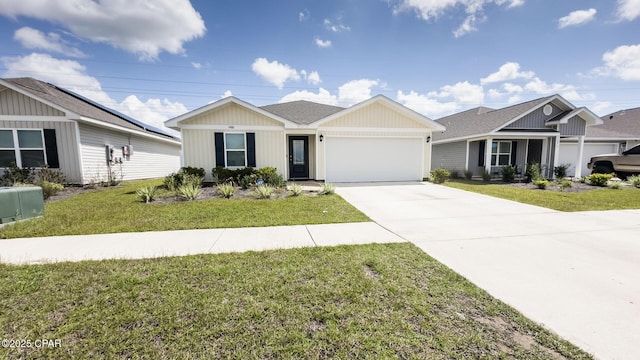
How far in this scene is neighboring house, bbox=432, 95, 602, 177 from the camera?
13.8 metres

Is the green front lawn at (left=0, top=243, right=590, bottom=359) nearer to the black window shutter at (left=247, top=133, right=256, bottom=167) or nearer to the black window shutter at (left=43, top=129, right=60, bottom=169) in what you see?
the black window shutter at (left=247, top=133, right=256, bottom=167)

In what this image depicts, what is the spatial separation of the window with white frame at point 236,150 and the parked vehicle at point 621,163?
19.5m

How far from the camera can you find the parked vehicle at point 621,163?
488 inches

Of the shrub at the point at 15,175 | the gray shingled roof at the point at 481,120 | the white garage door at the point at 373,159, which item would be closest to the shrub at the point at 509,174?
the gray shingled roof at the point at 481,120

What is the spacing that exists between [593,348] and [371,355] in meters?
1.72

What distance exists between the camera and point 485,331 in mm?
2062

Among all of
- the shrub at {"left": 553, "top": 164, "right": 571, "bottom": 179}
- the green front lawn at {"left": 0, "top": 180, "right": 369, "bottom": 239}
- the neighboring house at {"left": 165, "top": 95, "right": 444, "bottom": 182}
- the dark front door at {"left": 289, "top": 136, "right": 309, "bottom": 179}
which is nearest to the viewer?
the green front lawn at {"left": 0, "top": 180, "right": 369, "bottom": 239}

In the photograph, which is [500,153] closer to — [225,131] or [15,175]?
[225,131]

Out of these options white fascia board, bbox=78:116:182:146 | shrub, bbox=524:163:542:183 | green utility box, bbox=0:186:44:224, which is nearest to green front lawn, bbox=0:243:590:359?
green utility box, bbox=0:186:44:224

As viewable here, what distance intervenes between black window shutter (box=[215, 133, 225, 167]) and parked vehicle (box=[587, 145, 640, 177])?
20.4 m

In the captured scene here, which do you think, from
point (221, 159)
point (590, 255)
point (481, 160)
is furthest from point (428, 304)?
point (481, 160)

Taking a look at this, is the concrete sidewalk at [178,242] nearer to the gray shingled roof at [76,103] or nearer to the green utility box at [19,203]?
the green utility box at [19,203]

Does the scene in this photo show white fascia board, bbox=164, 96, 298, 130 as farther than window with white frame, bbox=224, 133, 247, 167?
No

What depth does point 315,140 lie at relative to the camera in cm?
1258
